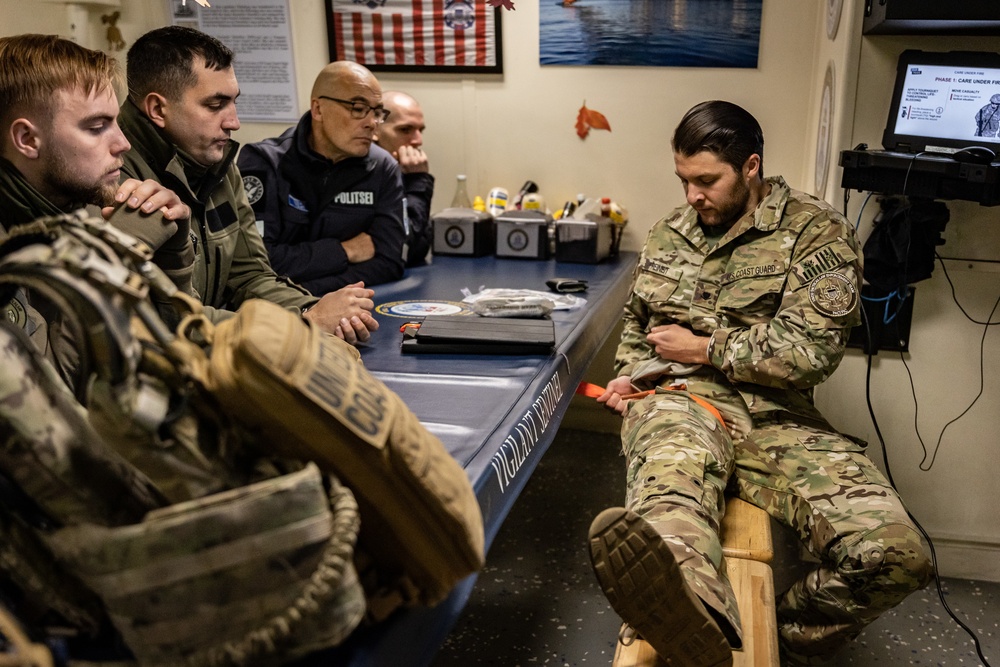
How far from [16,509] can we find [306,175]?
202 cm

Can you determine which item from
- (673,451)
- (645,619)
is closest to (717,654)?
(645,619)

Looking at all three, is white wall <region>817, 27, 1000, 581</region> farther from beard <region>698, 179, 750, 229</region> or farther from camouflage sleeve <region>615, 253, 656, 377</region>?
camouflage sleeve <region>615, 253, 656, 377</region>

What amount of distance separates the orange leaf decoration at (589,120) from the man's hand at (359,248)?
3.84 ft

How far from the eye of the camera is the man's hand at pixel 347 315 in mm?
1937

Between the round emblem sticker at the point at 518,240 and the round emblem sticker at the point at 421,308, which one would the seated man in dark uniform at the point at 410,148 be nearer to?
the round emblem sticker at the point at 518,240

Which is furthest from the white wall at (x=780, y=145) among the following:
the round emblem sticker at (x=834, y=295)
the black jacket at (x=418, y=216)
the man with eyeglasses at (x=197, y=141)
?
the man with eyeglasses at (x=197, y=141)

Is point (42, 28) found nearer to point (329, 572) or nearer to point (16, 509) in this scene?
point (16, 509)

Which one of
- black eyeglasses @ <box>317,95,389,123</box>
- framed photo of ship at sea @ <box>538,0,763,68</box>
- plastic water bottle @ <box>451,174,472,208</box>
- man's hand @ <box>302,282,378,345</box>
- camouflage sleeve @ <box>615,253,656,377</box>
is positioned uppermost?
framed photo of ship at sea @ <box>538,0,763,68</box>

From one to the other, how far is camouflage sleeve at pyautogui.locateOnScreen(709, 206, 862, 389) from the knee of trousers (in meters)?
0.40

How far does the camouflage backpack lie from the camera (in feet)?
2.41

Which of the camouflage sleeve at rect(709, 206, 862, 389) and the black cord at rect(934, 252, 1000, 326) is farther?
the black cord at rect(934, 252, 1000, 326)

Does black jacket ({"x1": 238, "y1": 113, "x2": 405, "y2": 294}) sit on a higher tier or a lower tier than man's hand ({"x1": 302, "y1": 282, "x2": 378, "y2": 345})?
higher

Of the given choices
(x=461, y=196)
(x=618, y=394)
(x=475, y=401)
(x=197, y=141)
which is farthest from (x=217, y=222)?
(x=461, y=196)

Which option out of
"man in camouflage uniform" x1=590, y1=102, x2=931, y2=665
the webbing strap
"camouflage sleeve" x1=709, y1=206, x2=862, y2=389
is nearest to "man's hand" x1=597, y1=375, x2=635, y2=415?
"man in camouflage uniform" x1=590, y1=102, x2=931, y2=665
